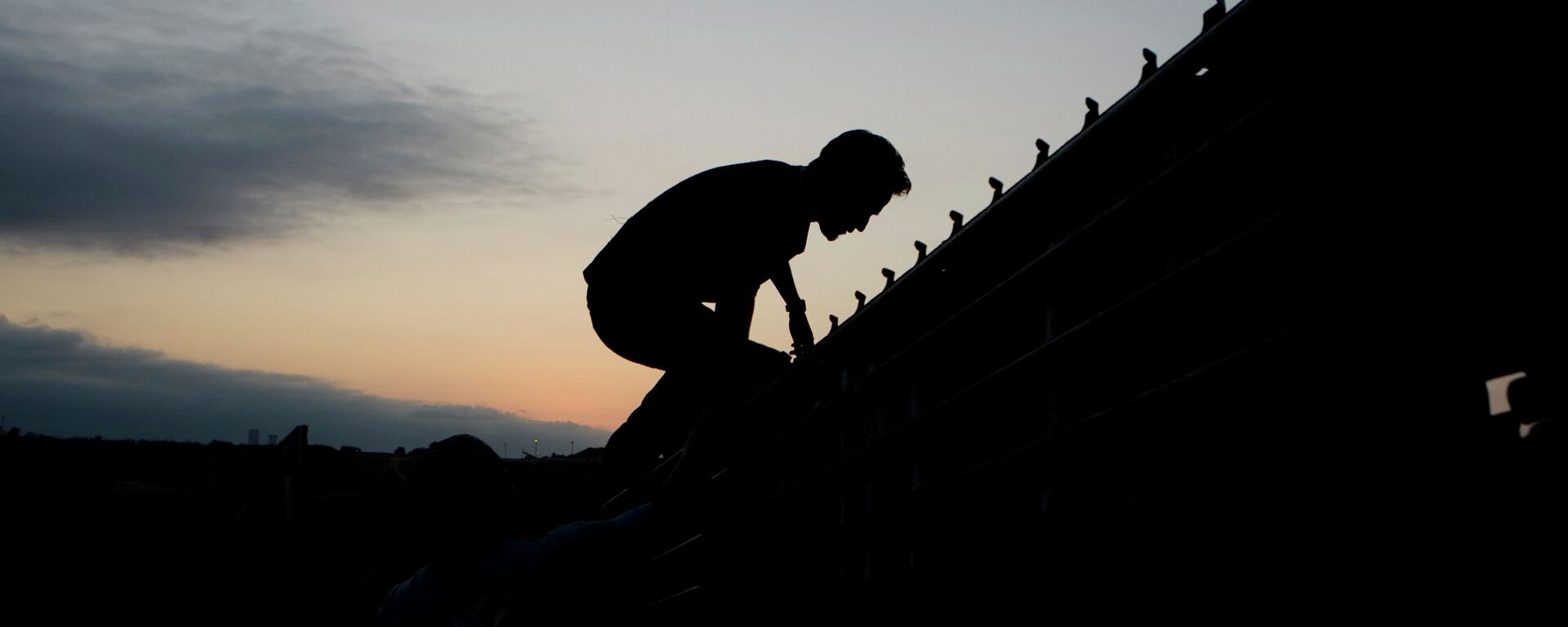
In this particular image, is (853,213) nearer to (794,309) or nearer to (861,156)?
(861,156)

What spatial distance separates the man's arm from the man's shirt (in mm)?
114

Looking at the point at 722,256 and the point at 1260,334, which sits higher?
the point at 722,256

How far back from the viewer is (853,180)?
3.32 m

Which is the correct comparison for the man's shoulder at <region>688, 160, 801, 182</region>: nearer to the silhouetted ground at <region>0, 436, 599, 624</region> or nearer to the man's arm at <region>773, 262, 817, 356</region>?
the man's arm at <region>773, 262, 817, 356</region>

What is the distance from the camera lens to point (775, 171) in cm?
361

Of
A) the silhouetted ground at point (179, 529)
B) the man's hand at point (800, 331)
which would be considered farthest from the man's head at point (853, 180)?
the silhouetted ground at point (179, 529)

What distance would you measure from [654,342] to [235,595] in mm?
8641

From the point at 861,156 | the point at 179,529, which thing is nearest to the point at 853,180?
the point at 861,156

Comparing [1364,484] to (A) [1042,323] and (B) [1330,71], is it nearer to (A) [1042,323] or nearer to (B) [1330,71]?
(B) [1330,71]

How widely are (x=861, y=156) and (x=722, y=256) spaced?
0.61 m

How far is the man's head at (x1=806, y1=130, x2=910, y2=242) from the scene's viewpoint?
3.31 metres

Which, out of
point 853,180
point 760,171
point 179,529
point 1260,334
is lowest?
point 179,529

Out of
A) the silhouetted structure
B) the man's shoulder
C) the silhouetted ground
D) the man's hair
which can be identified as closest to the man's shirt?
the man's shoulder

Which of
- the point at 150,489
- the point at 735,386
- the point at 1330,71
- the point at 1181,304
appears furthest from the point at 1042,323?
the point at 150,489
